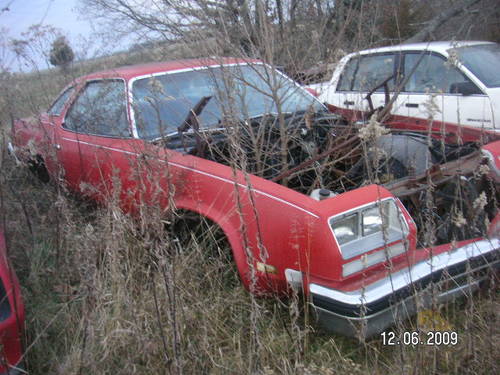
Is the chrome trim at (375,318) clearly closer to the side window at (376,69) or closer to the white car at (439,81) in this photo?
the white car at (439,81)

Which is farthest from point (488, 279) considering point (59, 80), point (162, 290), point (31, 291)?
point (59, 80)

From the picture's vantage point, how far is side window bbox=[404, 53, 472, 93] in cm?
482

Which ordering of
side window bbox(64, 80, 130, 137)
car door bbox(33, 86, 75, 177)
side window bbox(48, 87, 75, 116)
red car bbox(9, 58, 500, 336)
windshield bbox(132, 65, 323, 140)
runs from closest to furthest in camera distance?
1. red car bbox(9, 58, 500, 336)
2. windshield bbox(132, 65, 323, 140)
3. side window bbox(64, 80, 130, 137)
4. car door bbox(33, 86, 75, 177)
5. side window bbox(48, 87, 75, 116)

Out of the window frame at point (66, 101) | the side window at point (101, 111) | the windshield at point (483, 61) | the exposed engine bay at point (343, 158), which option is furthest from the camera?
the windshield at point (483, 61)

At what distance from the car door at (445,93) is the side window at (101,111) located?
258cm

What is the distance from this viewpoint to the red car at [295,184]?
212cm

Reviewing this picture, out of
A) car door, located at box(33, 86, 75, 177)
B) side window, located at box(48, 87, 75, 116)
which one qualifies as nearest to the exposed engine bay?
car door, located at box(33, 86, 75, 177)

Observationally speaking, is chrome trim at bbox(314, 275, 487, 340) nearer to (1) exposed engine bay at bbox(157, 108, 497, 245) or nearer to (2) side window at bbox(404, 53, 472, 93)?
(1) exposed engine bay at bbox(157, 108, 497, 245)

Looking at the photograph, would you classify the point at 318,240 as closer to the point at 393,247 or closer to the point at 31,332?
the point at 393,247

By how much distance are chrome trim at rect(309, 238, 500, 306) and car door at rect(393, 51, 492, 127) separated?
2.07 meters

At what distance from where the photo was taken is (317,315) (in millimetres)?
2199

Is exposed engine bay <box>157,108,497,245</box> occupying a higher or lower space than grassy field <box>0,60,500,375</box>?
higher

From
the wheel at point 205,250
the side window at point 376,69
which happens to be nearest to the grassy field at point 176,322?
the wheel at point 205,250

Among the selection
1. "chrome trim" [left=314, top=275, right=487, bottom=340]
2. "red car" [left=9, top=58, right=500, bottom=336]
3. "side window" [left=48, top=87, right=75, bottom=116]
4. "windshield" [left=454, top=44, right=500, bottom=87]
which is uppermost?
"side window" [left=48, top=87, right=75, bottom=116]
